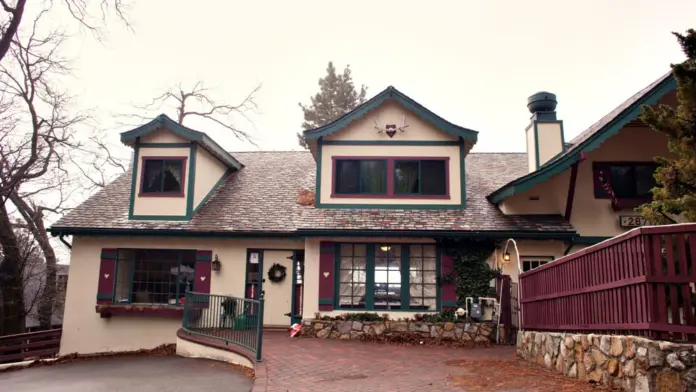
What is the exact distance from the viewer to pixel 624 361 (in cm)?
573

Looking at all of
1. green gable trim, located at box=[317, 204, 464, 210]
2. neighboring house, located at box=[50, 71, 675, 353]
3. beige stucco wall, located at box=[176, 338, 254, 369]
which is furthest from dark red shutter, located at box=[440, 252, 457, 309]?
beige stucco wall, located at box=[176, 338, 254, 369]

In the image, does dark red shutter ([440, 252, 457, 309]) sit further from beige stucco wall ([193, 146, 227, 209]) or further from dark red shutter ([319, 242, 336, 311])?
beige stucco wall ([193, 146, 227, 209])

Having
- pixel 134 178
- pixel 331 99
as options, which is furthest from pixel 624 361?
pixel 331 99

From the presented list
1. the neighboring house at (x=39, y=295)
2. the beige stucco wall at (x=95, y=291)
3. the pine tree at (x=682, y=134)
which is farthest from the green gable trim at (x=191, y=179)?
the neighboring house at (x=39, y=295)

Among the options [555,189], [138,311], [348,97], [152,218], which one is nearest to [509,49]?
[555,189]

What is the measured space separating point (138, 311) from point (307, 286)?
4.85m

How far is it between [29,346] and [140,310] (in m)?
3.18

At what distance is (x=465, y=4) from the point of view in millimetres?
16500

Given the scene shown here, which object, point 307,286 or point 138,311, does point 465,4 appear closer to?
point 307,286

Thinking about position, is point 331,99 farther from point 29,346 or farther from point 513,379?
point 513,379

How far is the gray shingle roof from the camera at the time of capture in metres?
13.1

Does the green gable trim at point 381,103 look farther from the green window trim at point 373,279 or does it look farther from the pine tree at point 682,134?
the pine tree at point 682,134

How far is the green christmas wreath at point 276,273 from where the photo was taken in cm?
1434

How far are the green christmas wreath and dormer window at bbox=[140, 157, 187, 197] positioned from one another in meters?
3.56
